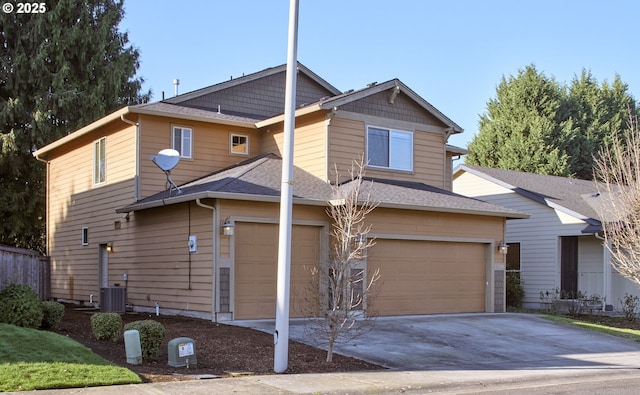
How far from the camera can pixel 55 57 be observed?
3088cm

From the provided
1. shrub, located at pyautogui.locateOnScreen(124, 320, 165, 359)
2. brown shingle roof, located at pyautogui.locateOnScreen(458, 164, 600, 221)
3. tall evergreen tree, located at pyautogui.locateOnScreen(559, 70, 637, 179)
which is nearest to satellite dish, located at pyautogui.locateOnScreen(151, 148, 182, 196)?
shrub, located at pyautogui.locateOnScreen(124, 320, 165, 359)

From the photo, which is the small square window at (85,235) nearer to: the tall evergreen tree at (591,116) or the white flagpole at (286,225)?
the white flagpole at (286,225)

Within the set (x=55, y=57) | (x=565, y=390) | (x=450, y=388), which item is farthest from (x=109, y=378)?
(x=55, y=57)

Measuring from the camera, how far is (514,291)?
85.1 feet

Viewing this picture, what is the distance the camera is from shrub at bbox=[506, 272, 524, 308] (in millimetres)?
25969

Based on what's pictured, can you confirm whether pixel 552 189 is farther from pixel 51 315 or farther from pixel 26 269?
pixel 51 315

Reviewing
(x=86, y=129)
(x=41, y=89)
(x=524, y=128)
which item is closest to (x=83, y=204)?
(x=86, y=129)

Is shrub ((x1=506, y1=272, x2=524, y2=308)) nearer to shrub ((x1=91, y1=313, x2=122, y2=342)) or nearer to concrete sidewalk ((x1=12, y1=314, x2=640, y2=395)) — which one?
concrete sidewalk ((x1=12, y1=314, x2=640, y2=395))

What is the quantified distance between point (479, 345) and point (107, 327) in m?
7.61

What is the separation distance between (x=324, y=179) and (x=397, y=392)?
1057 centimetres

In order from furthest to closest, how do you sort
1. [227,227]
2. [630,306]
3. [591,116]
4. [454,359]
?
[591,116] → [630,306] → [227,227] → [454,359]

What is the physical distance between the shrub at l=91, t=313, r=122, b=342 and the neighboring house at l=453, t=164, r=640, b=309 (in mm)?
16440

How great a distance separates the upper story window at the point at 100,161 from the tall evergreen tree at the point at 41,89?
276 inches

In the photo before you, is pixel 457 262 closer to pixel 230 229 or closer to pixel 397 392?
pixel 230 229
